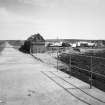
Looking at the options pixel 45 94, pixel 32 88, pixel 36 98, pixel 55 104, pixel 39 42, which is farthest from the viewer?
pixel 39 42

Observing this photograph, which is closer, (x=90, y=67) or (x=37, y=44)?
(x=90, y=67)

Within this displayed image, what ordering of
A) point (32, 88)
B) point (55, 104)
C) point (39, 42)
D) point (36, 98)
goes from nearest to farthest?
point (55, 104) → point (36, 98) → point (32, 88) → point (39, 42)

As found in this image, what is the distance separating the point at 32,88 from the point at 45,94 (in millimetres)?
822

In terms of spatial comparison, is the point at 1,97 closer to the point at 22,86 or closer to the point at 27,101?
the point at 27,101

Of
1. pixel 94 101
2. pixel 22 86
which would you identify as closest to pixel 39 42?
pixel 22 86

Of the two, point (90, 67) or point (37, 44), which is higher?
point (37, 44)

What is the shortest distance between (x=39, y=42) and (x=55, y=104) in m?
23.1

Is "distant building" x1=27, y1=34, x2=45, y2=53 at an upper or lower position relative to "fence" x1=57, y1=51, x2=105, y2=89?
upper

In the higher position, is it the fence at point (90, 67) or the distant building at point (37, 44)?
the distant building at point (37, 44)

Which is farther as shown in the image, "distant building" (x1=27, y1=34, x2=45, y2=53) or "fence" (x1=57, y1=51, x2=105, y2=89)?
"distant building" (x1=27, y1=34, x2=45, y2=53)

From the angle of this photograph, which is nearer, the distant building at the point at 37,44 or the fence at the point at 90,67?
the fence at the point at 90,67

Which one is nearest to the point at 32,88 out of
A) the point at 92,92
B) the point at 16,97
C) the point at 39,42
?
the point at 16,97

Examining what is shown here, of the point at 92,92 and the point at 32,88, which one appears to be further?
the point at 32,88

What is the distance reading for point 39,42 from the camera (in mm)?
26781
